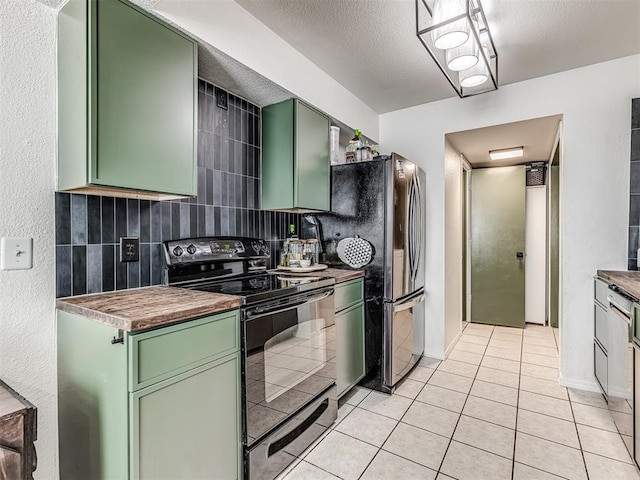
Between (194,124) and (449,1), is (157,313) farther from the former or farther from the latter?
(449,1)

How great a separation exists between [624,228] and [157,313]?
3.03 metres

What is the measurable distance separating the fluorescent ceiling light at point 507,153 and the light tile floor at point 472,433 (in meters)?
2.19

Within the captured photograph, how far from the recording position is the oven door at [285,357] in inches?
59.0

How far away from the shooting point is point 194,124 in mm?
1646

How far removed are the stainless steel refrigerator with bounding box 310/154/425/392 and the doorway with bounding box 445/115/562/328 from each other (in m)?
1.77

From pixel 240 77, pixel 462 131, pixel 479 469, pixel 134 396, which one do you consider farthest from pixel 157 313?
pixel 462 131

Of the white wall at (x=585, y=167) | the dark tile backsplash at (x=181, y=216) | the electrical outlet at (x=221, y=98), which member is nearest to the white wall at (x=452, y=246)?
the white wall at (x=585, y=167)

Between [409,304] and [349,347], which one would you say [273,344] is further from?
[409,304]

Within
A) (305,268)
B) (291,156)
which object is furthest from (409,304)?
(291,156)

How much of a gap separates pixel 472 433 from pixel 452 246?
193 cm

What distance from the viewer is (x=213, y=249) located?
2.02 metres

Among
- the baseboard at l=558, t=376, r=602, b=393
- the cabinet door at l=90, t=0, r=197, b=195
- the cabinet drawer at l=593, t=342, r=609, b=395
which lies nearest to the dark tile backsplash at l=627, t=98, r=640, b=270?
the cabinet drawer at l=593, t=342, r=609, b=395

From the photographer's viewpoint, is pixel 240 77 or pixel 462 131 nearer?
pixel 240 77

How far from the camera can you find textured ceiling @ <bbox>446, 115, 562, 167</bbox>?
296 centimetres
